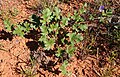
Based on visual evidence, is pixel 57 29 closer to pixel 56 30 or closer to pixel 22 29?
pixel 56 30

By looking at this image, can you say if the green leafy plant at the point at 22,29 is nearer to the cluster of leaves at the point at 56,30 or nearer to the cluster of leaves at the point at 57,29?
the cluster of leaves at the point at 56,30

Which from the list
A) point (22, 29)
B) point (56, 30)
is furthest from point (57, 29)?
point (22, 29)

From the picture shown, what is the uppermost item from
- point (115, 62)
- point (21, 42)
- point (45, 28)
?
point (45, 28)

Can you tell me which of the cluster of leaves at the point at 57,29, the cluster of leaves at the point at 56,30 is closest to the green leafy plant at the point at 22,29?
the cluster of leaves at the point at 56,30

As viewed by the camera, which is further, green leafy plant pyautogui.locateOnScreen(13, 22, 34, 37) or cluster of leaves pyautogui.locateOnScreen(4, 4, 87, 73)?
green leafy plant pyautogui.locateOnScreen(13, 22, 34, 37)

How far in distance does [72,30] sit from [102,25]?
476mm

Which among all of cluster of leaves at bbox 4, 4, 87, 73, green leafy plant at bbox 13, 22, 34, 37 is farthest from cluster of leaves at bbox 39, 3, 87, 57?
green leafy plant at bbox 13, 22, 34, 37

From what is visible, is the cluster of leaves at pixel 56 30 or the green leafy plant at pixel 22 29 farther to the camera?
the green leafy plant at pixel 22 29

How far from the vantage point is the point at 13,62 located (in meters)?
2.99

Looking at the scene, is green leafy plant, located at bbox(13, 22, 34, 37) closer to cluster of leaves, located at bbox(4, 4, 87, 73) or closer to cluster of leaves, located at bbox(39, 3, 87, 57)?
cluster of leaves, located at bbox(4, 4, 87, 73)

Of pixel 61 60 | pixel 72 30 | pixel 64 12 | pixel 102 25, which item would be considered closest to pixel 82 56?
pixel 61 60

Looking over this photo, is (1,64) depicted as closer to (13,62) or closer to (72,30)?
(13,62)

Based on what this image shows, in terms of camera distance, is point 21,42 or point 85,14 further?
point 85,14

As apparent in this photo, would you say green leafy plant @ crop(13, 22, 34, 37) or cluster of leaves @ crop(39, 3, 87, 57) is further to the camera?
green leafy plant @ crop(13, 22, 34, 37)
